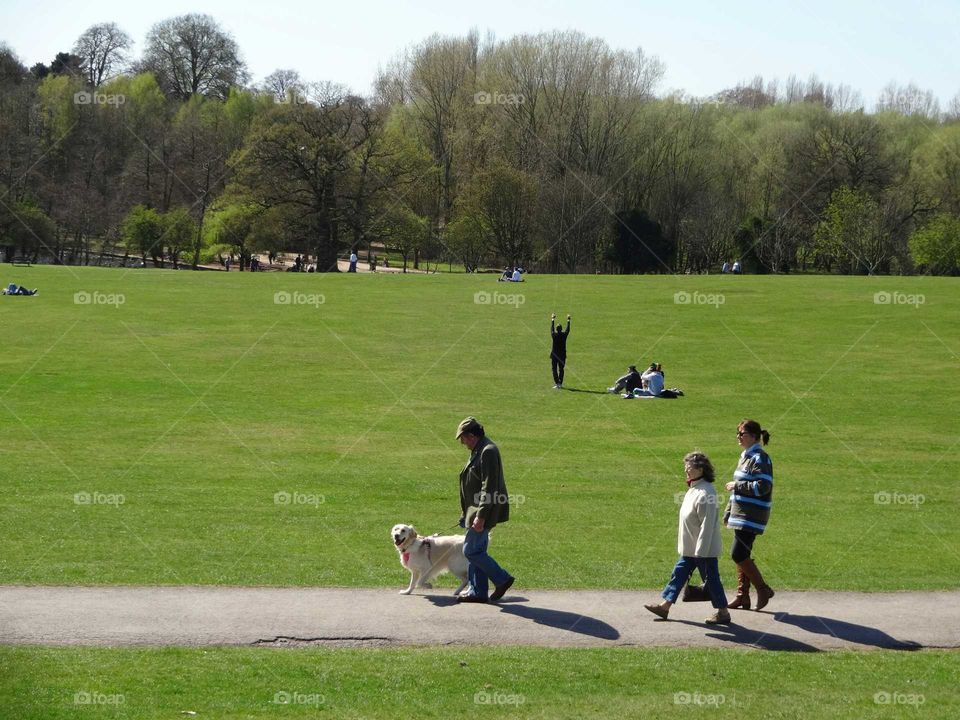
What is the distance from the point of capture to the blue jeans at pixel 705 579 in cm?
1336

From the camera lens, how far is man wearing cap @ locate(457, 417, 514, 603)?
13.7 metres

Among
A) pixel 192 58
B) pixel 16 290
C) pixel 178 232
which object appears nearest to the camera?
pixel 16 290

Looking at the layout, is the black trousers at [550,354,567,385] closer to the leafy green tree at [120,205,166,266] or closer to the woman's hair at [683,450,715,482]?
the woman's hair at [683,450,715,482]

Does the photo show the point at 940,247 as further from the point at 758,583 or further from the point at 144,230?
the point at 758,583

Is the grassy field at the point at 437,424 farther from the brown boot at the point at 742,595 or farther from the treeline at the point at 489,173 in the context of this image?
the treeline at the point at 489,173

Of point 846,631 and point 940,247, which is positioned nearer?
point 846,631

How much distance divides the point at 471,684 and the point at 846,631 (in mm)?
4874

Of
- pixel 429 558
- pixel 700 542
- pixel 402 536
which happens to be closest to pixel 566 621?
pixel 700 542

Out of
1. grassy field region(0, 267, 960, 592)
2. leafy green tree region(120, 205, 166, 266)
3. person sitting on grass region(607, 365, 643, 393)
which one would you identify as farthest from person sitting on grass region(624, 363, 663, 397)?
leafy green tree region(120, 205, 166, 266)

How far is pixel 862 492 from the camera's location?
78.7 ft

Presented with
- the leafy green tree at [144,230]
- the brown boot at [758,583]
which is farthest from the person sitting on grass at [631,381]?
the leafy green tree at [144,230]

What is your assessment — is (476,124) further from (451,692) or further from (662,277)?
(451,692)

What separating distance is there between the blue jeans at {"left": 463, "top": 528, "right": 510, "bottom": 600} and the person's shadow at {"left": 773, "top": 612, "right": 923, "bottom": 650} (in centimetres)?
341

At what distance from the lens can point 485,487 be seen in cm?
1373
